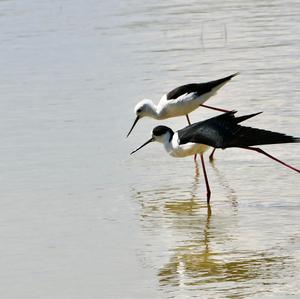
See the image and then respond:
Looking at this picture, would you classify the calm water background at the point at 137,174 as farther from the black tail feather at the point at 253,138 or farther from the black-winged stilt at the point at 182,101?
the black tail feather at the point at 253,138

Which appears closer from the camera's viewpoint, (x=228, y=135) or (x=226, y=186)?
(x=228, y=135)

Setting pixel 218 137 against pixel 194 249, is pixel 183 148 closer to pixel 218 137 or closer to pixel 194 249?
pixel 218 137

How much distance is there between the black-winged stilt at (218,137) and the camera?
7832 mm

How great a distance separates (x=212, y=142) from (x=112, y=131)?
99.7 inches

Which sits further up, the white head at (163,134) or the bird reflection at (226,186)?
the white head at (163,134)

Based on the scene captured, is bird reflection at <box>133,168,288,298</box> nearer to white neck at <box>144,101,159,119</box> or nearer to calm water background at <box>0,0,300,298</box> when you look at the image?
calm water background at <box>0,0,300,298</box>

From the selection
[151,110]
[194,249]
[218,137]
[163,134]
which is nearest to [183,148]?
[163,134]

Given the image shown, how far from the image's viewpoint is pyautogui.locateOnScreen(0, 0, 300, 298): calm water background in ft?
21.4

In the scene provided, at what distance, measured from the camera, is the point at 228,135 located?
801 cm

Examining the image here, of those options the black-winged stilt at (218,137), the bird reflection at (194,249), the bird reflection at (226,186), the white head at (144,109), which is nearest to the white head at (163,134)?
the black-winged stilt at (218,137)

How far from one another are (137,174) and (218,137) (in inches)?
46.6

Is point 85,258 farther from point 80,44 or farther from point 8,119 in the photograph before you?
point 80,44

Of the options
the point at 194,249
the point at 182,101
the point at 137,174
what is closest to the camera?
the point at 194,249

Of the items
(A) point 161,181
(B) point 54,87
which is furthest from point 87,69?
(A) point 161,181
